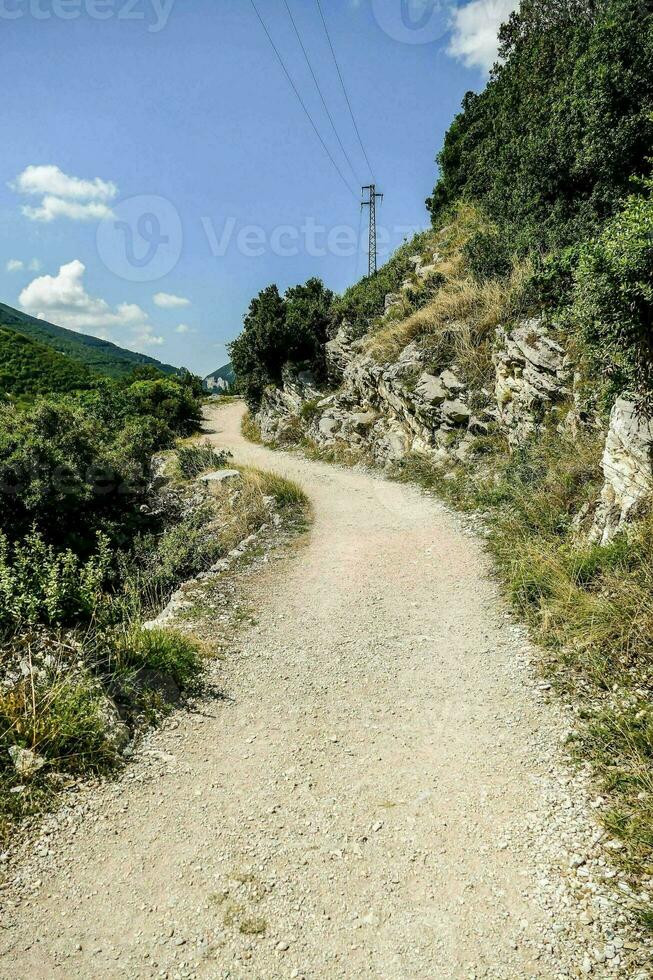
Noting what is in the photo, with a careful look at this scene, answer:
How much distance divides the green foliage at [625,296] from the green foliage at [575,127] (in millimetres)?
2335

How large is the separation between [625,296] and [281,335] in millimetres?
15949

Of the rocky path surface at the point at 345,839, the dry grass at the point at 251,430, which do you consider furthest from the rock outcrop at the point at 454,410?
the rocky path surface at the point at 345,839

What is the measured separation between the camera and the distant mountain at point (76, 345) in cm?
6706

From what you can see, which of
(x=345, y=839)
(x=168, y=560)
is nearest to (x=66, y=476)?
(x=168, y=560)

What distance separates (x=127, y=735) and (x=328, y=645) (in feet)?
7.90

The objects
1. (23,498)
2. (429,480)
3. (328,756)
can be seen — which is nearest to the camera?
(328,756)

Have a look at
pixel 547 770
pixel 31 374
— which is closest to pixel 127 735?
pixel 547 770

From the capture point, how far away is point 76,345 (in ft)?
259

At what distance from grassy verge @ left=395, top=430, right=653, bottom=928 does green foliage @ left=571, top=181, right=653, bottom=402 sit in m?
1.82

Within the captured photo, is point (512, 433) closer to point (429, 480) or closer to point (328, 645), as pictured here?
point (429, 480)

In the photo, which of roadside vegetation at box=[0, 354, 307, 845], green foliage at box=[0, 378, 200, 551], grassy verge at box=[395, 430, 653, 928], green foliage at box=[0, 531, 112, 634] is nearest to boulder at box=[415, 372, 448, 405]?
grassy verge at box=[395, 430, 653, 928]

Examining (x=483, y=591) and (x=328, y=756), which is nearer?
(x=328, y=756)

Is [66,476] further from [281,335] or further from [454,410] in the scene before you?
[281,335]

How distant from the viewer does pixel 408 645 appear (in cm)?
560
